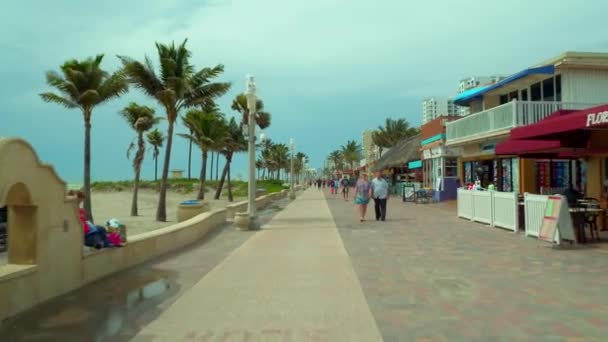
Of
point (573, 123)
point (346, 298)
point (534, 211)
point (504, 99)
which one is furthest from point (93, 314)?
point (504, 99)

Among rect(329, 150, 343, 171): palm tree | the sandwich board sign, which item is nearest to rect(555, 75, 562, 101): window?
the sandwich board sign

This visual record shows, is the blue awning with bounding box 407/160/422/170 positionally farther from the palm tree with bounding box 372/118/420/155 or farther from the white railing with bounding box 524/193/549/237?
the palm tree with bounding box 372/118/420/155

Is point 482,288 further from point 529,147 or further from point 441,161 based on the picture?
point 441,161

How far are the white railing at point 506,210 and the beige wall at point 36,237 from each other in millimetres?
9890

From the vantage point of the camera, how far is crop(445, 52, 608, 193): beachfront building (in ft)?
63.0

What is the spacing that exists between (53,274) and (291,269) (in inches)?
140

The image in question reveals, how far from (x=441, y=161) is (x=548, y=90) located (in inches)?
371

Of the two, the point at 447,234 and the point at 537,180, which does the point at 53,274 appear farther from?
the point at 537,180

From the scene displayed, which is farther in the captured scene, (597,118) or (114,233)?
(597,118)

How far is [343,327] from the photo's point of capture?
522 cm

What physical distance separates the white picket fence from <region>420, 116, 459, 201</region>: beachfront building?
1134 cm

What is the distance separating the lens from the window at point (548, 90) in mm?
20734

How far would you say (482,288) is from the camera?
270 inches

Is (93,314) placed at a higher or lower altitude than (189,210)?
lower
